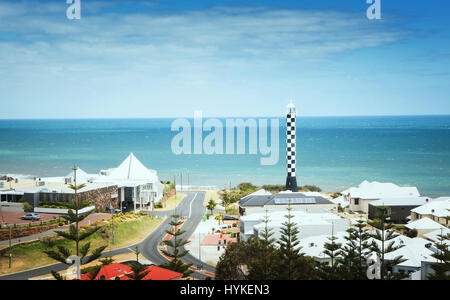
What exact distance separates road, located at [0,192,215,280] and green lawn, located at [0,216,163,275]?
0.46m

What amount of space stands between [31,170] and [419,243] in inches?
2442

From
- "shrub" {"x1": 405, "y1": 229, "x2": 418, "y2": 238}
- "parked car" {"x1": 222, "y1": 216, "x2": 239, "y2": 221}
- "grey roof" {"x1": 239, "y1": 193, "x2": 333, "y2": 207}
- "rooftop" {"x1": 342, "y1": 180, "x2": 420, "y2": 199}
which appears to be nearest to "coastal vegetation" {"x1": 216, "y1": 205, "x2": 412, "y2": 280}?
"shrub" {"x1": 405, "y1": 229, "x2": 418, "y2": 238}

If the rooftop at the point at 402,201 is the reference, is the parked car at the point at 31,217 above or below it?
below

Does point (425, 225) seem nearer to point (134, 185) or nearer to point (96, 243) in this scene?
point (96, 243)

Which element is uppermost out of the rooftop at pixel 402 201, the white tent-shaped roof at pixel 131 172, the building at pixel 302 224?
the white tent-shaped roof at pixel 131 172

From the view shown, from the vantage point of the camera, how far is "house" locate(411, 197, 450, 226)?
73.9 ft

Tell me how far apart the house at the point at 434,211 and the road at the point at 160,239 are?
500 inches

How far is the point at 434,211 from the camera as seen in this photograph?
A: 75.7 ft

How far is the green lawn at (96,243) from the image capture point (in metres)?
17.8

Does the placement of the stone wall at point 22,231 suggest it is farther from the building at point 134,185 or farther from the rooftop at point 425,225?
the rooftop at point 425,225

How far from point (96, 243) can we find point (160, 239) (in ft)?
11.2

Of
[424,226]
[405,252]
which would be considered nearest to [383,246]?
[405,252]

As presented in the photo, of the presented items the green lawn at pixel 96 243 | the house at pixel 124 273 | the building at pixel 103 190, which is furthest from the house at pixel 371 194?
the house at pixel 124 273

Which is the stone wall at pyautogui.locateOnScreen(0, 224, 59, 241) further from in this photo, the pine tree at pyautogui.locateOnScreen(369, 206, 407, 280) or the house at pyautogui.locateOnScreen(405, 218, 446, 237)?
the house at pyautogui.locateOnScreen(405, 218, 446, 237)
